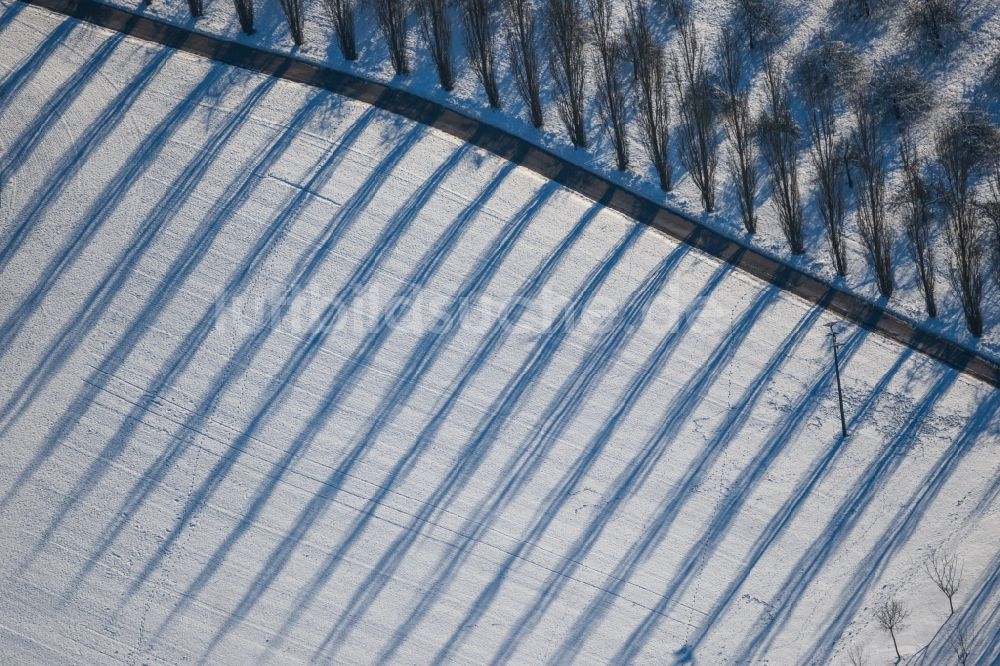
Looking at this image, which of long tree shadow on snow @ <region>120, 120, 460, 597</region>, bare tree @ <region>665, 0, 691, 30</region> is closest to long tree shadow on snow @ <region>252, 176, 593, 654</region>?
long tree shadow on snow @ <region>120, 120, 460, 597</region>

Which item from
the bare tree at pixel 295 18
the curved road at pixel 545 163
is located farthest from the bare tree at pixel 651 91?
the bare tree at pixel 295 18

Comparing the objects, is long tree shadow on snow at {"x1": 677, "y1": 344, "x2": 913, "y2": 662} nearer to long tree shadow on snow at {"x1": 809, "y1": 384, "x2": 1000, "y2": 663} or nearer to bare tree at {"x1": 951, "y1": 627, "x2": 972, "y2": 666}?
long tree shadow on snow at {"x1": 809, "y1": 384, "x2": 1000, "y2": 663}

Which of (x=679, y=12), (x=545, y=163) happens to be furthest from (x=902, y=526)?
(x=679, y=12)

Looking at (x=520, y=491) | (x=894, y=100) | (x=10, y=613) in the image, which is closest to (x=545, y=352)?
(x=520, y=491)

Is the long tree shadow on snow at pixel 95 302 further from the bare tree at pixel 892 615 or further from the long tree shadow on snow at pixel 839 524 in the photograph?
the bare tree at pixel 892 615

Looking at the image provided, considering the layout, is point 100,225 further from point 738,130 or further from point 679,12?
point 738,130

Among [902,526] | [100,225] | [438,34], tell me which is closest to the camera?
[902,526]

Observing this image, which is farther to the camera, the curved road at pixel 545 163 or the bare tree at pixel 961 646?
the curved road at pixel 545 163

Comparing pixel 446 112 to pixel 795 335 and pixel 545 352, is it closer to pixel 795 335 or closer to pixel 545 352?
pixel 545 352
